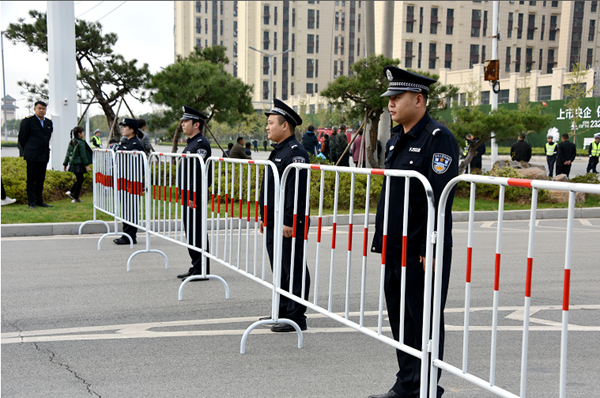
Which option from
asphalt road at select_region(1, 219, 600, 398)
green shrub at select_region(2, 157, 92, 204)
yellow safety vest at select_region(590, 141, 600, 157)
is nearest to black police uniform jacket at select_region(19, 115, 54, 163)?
green shrub at select_region(2, 157, 92, 204)

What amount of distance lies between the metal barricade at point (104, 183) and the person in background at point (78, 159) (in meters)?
2.67

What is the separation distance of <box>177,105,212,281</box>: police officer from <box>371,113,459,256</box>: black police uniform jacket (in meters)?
3.16

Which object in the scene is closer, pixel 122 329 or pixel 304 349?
pixel 304 349

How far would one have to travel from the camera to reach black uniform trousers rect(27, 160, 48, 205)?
11445 millimetres

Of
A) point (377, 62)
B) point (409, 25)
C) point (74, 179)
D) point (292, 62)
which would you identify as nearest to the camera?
point (74, 179)

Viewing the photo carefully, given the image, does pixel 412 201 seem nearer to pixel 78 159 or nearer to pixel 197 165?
pixel 197 165

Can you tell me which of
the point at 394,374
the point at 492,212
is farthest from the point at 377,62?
the point at 394,374

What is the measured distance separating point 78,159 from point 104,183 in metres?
3.37

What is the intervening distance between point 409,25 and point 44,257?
7260cm

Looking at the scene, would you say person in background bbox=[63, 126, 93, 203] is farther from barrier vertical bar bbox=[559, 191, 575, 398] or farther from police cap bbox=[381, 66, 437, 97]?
barrier vertical bar bbox=[559, 191, 575, 398]

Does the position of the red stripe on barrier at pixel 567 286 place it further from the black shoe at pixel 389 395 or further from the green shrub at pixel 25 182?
the green shrub at pixel 25 182

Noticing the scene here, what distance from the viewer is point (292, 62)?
99.9 meters

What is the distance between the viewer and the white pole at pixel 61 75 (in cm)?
1495

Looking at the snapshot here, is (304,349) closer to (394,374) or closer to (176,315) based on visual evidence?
(394,374)
